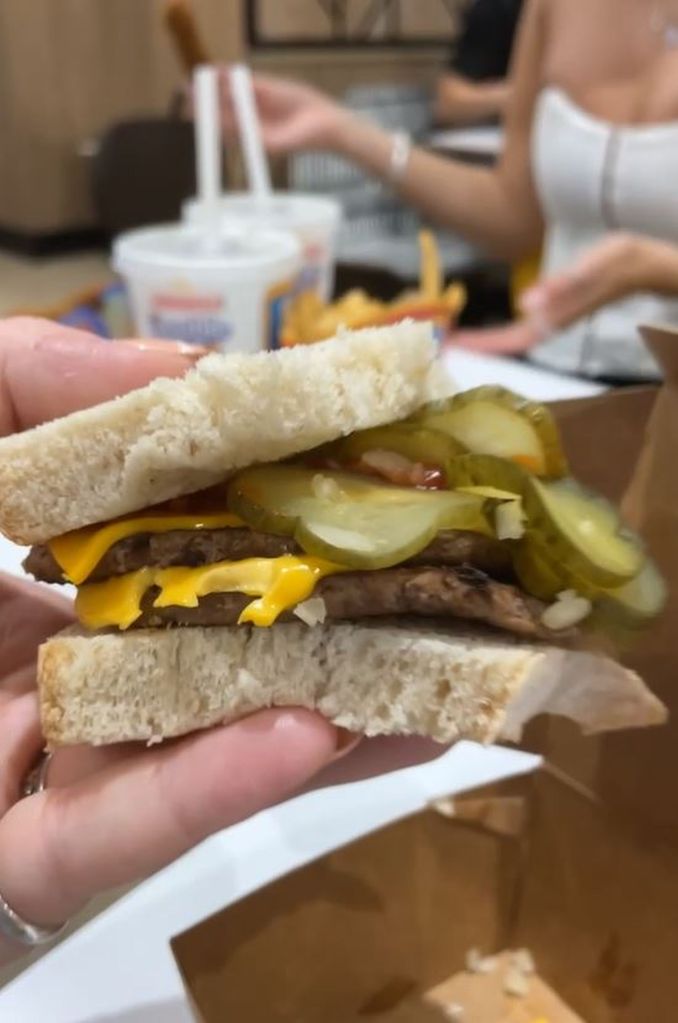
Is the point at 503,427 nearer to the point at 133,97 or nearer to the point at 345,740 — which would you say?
the point at 345,740

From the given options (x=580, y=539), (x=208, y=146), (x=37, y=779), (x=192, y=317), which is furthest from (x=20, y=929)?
(x=208, y=146)

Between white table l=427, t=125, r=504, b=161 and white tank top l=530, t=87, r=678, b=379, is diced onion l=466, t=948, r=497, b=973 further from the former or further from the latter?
white table l=427, t=125, r=504, b=161

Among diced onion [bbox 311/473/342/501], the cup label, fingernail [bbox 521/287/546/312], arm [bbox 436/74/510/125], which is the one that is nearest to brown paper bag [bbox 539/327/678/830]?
diced onion [bbox 311/473/342/501]

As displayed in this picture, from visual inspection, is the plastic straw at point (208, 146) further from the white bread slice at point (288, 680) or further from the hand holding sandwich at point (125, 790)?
the white bread slice at point (288, 680)

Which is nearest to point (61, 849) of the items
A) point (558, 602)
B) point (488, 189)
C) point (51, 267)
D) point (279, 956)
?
point (279, 956)

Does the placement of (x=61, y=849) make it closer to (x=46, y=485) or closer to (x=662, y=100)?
(x=46, y=485)
